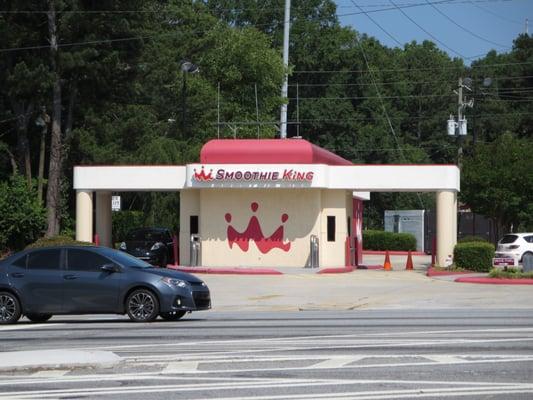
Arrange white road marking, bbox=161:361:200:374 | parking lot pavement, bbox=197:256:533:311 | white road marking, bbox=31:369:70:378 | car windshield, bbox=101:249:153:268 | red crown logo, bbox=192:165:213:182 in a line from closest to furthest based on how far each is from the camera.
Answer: white road marking, bbox=31:369:70:378 → white road marking, bbox=161:361:200:374 → car windshield, bbox=101:249:153:268 → parking lot pavement, bbox=197:256:533:311 → red crown logo, bbox=192:165:213:182

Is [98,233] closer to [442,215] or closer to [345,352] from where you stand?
[442,215]

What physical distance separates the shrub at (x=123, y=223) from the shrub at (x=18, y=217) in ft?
28.2

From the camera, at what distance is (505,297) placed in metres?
29.1

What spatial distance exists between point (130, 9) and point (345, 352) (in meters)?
45.5

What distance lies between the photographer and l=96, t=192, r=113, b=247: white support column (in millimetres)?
46531

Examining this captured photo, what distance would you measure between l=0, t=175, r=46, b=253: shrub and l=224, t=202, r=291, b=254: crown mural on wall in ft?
40.0

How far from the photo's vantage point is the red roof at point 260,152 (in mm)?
41750

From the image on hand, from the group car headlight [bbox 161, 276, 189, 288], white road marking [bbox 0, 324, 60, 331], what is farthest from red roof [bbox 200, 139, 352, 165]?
white road marking [bbox 0, 324, 60, 331]

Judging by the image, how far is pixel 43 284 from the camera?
21.1 metres

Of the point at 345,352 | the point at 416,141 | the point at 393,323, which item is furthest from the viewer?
the point at 416,141

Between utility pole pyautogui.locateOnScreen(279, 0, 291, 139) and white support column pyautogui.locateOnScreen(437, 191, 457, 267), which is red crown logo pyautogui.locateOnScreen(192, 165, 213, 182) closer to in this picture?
white support column pyautogui.locateOnScreen(437, 191, 457, 267)

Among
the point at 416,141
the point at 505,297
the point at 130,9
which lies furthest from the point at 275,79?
the point at 505,297

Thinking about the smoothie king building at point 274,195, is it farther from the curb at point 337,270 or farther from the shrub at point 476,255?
the shrub at point 476,255

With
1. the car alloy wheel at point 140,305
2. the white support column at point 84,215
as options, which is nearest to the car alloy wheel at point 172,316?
the car alloy wheel at point 140,305
